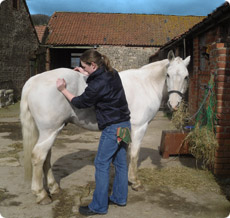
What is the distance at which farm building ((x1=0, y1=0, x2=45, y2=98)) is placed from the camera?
45.7ft

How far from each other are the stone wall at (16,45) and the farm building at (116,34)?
2372 mm

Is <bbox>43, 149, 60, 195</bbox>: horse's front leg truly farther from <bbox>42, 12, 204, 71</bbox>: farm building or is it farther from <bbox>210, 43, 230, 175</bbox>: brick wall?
<bbox>42, 12, 204, 71</bbox>: farm building

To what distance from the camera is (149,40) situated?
754 inches

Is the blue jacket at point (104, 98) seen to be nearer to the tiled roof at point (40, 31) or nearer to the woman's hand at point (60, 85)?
the woman's hand at point (60, 85)

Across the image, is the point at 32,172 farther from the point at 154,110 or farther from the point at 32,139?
the point at 154,110

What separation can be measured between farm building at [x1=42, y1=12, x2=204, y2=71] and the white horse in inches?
599

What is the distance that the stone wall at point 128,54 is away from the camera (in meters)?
19.0

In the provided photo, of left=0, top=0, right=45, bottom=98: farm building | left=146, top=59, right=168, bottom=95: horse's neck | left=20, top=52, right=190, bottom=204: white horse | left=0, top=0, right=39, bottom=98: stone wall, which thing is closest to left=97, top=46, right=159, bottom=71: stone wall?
left=0, top=0, right=45, bottom=98: farm building

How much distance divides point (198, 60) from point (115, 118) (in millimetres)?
5133

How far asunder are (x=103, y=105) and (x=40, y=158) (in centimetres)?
103

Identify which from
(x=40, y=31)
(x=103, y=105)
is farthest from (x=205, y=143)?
(x=40, y=31)

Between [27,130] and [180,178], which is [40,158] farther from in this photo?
[180,178]

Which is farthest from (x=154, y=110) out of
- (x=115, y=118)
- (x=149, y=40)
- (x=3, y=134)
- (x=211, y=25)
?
(x=149, y=40)

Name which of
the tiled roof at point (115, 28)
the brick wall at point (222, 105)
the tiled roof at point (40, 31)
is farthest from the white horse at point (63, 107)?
the tiled roof at point (40, 31)
